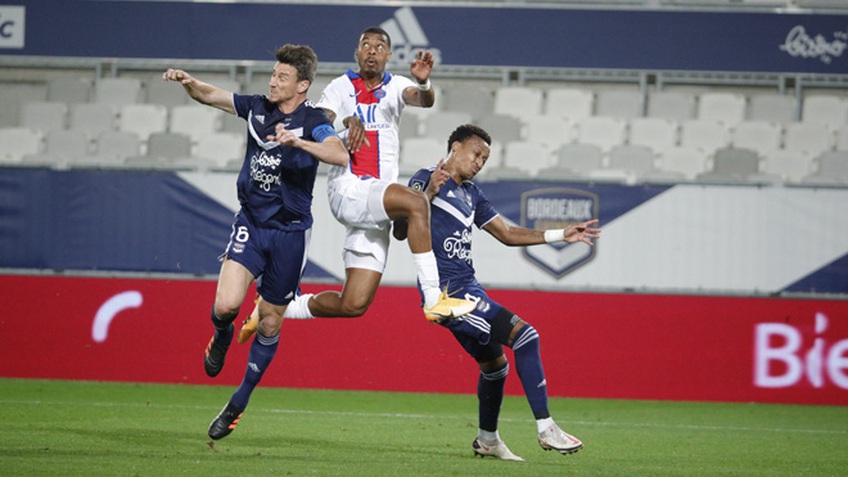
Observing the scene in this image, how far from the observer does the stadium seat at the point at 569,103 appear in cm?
1662

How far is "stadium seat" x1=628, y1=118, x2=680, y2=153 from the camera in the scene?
52.6ft

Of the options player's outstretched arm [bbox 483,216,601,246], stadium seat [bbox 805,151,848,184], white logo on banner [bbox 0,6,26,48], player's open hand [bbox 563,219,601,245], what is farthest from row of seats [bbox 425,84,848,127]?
player's open hand [bbox 563,219,601,245]

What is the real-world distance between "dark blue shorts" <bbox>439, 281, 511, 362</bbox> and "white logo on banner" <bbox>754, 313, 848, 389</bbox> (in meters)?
6.00

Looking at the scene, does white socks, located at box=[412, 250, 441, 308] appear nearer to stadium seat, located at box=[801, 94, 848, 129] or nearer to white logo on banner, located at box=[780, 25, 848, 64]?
stadium seat, located at box=[801, 94, 848, 129]

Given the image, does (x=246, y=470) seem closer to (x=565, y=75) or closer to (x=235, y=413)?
(x=235, y=413)

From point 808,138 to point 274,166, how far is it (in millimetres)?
10317

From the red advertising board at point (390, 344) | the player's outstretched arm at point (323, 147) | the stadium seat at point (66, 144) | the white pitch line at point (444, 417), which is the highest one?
the stadium seat at point (66, 144)

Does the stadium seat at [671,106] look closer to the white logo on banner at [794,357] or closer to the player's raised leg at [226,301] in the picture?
the white logo on banner at [794,357]

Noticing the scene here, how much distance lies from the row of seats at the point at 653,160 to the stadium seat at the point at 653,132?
310mm

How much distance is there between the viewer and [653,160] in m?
15.5

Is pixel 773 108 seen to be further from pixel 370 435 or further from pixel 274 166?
pixel 274 166

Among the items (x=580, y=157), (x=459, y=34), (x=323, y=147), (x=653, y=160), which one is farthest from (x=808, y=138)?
(x=323, y=147)

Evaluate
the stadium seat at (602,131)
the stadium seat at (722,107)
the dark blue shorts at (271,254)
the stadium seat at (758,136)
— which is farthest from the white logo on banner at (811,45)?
the dark blue shorts at (271,254)

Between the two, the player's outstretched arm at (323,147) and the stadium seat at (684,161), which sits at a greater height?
the stadium seat at (684,161)
